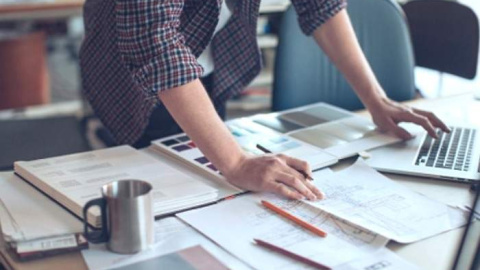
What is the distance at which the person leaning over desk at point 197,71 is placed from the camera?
1.07m

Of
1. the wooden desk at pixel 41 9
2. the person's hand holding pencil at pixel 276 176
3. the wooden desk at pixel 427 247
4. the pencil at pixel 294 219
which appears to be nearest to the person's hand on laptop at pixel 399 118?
the wooden desk at pixel 427 247

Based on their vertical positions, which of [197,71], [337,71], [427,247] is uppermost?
[197,71]

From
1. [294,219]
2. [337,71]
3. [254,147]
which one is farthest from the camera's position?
[337,71]

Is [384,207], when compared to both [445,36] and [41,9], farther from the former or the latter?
[41,9]

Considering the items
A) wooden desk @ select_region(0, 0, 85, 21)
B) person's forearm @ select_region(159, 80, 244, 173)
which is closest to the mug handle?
person's forearm @ select_region(159, 80, 244, 173)

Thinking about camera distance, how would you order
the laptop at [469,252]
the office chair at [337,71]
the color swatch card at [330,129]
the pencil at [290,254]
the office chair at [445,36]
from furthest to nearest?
the office chair at [445,36] < the office chair at [337,71] < the color swatch card at [330,129] < the pencil at [290,254] < the laptop at [469,252]

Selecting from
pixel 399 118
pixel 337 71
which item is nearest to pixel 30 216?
A: pixel 399 118

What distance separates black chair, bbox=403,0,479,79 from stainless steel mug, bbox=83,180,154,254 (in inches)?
59.7

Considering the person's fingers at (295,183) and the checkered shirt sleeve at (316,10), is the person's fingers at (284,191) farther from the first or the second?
the checkered shirt sleeve at (316,10)

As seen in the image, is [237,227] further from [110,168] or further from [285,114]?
[285,114]

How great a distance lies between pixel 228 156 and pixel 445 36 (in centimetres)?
135

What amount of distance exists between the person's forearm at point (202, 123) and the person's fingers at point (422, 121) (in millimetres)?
452

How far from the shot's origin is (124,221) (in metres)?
0.90

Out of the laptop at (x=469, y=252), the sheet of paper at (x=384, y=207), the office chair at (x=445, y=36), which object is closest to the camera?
the laptop at (x=469, y=252)
